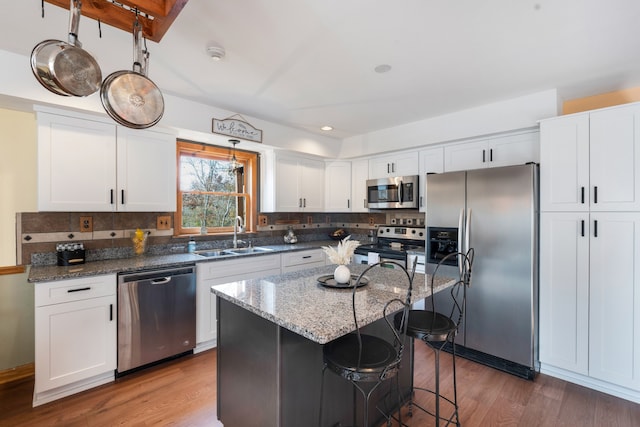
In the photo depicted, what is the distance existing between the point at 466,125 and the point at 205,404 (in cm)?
352

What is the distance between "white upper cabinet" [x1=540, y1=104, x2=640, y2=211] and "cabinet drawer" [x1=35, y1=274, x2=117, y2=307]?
3.65 metres

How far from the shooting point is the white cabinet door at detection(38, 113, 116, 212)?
2.28 meters

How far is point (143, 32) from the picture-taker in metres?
1.35

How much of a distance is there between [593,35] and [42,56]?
2982 millimetres

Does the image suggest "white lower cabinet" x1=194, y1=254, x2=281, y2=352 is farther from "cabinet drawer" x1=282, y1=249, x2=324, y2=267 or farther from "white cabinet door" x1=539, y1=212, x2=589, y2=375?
"white cabinet door" x1=539, y1=212, x2=589, y2=375

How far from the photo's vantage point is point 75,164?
2400 mm

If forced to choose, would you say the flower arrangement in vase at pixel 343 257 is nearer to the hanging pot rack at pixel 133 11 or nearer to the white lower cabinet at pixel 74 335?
the hanging pot rack at pixel 133 11

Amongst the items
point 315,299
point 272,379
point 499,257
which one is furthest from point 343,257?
point 499,257

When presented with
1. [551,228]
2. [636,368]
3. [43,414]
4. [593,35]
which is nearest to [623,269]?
[551,228]

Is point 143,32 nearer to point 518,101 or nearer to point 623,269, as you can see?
point 518,101

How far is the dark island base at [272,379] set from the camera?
1412 millimetres

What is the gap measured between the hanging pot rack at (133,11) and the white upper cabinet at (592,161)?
2848 millimetres

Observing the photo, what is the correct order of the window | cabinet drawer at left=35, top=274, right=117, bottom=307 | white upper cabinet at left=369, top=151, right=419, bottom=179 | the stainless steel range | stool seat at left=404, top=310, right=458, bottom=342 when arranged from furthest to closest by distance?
white upper cabinet at left=369, top=151, right=419, bottom=179 < the stainless steel range < the window < cabinet drawer at left=35, top=274, right=117, bottom=307 < stool seat at left=404, top=310, right=458, bottom=342

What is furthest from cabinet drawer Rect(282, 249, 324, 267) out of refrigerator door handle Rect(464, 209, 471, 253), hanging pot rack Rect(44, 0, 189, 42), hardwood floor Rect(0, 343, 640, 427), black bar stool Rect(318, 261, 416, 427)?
hanging pot rack Rect(44, 0, 189, 42)
